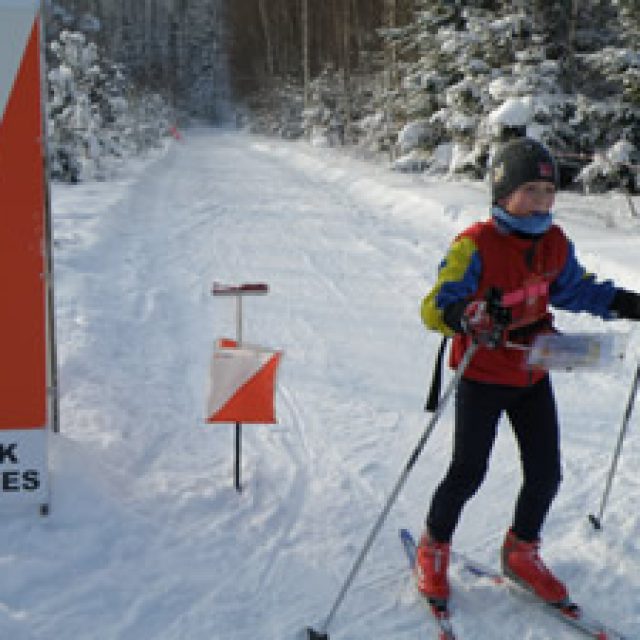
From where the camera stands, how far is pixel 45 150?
10.5ft

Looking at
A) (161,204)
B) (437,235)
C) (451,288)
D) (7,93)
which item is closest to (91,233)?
(161,204)

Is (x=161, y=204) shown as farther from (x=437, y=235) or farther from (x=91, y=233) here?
(x=437, y=235)

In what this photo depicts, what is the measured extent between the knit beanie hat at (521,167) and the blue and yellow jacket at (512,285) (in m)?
0.14

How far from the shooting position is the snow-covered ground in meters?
3.01

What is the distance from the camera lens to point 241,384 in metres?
3.76

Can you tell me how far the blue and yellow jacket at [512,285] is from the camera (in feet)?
8.65

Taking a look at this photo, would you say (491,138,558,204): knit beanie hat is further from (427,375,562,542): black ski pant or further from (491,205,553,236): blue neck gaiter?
(427,375,562,542): black ski pant

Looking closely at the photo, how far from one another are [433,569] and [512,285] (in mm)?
1298

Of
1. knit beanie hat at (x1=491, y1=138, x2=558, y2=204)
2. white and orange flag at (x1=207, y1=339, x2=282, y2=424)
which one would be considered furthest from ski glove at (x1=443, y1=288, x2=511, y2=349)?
white and orange flag at (x1=207, y1=339, x2=282, y2=424)

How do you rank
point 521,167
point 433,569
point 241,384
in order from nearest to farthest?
point 521,167, point 433,569, point 241,384

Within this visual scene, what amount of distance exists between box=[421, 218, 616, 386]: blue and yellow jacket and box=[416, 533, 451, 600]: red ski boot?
826 millimetres

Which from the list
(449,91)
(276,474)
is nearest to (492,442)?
(276,474)

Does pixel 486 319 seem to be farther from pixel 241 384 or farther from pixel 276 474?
pixel 276 474

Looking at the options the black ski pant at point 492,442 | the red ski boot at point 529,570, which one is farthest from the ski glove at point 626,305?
the red ski boot at point 529,570
